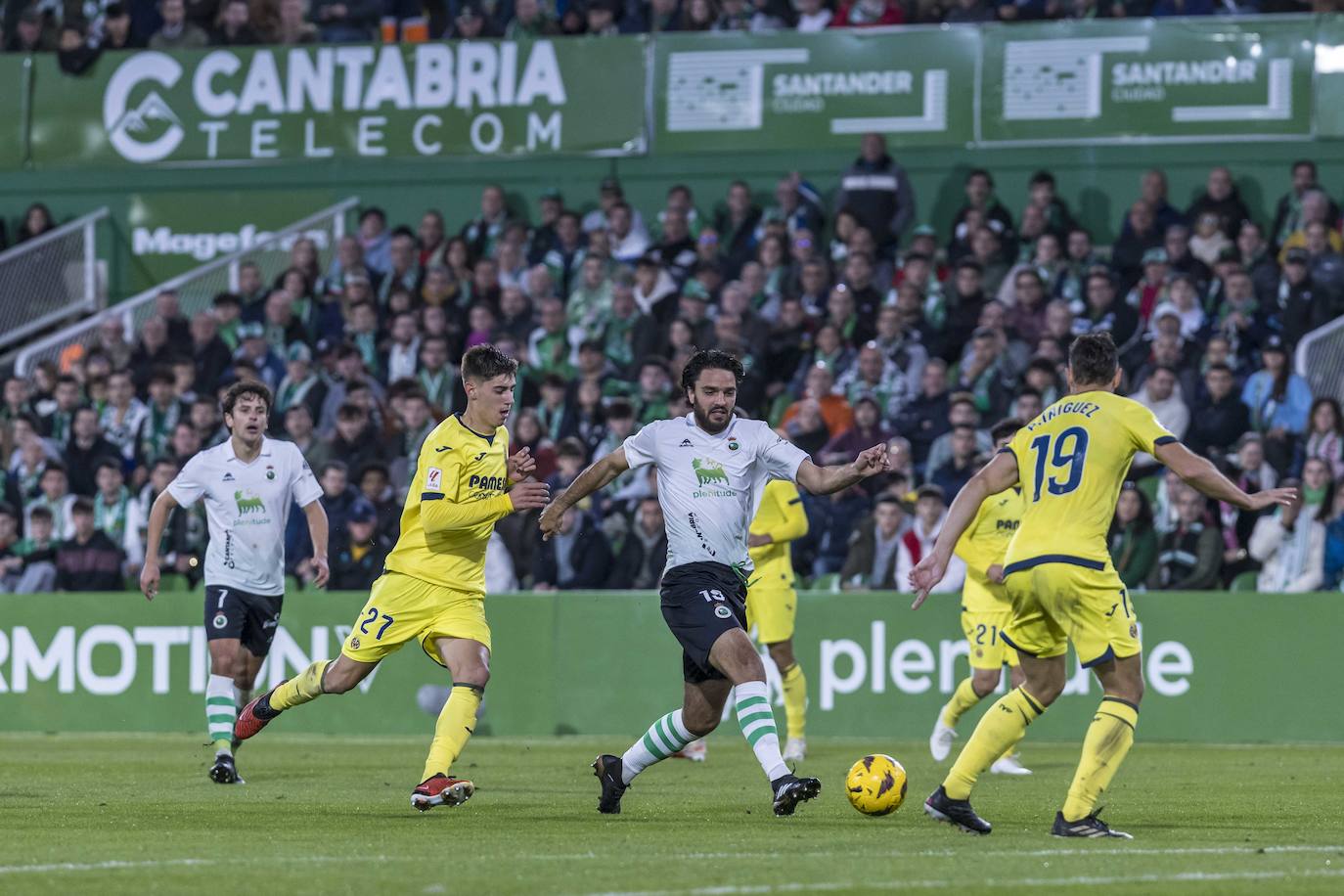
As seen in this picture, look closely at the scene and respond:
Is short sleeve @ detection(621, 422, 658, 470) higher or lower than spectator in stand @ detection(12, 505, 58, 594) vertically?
higher

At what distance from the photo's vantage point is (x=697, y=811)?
460 inches

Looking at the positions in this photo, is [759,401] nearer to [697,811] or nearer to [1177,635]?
[1177,635]

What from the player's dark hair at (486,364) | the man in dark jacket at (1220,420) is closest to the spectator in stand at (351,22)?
the man in dark jacket at (1220,420)

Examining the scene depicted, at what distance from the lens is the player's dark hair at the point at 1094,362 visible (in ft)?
33.4

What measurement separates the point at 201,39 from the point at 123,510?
25.7 feet

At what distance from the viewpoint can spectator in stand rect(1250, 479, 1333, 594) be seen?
1916cm

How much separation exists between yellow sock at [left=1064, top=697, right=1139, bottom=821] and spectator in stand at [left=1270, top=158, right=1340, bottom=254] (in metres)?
14.3

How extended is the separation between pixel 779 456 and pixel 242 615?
16.9 ft

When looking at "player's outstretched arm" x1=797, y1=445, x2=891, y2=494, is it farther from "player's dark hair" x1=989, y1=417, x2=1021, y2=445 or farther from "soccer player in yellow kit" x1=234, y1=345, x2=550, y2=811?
"player's dark hair" x1=989, y1=417, x2=1021, y2=445

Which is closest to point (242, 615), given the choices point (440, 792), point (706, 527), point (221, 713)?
point (221, 713)

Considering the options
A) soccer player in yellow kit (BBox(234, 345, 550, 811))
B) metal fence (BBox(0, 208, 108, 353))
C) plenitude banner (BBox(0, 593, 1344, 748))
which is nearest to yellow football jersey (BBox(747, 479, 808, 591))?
plenitude banner (BBox(0, 593, 1344, 748))

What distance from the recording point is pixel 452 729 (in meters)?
11.4

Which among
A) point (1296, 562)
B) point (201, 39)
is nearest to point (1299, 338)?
point (1296, 562)

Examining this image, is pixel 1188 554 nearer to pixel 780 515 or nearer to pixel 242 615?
pixel 780 515
